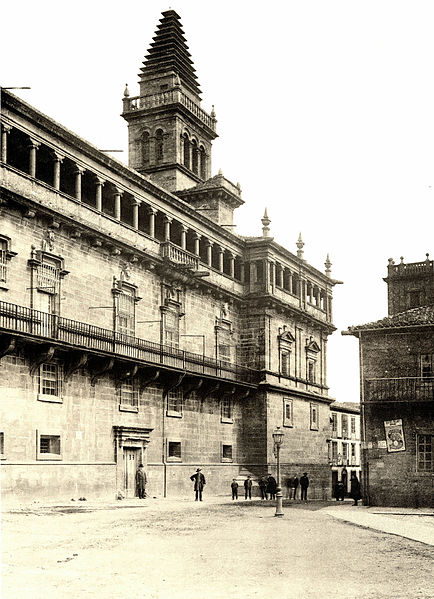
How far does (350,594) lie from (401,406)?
70.4ft

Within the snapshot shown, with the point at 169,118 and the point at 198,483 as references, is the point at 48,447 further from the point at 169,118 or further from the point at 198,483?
the point at 169,118

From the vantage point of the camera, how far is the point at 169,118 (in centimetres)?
4931

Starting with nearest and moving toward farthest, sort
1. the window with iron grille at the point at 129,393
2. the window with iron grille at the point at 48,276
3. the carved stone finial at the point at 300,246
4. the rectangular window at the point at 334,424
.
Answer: the window with iron grille at the point at 48,276
the window with iron grille at the point at 129,393
the carved stone finial at the point at 300,246
the rectangular window at the point at 334,424

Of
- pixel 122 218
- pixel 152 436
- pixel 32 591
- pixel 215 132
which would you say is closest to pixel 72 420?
pixel 152 436

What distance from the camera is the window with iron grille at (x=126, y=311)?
3309 cm

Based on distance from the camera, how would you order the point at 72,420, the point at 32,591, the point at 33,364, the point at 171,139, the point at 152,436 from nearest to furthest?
the point at 32,591 < the point at 33,364 < the point at 72,420 < the point at 152,436 < the point at 171,139

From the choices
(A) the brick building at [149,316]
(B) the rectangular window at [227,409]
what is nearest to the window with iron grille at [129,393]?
(A) the brick building at [149,316]

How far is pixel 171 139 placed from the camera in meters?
49.0

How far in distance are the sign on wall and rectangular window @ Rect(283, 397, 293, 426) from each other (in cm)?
1403

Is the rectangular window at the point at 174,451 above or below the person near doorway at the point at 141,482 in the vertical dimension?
above

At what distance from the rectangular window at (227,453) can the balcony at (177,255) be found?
9383mm

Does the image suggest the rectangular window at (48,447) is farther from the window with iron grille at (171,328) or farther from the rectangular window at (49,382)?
the window with iron grille at (171,328)

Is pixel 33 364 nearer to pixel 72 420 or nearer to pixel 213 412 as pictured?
pixel 72 420

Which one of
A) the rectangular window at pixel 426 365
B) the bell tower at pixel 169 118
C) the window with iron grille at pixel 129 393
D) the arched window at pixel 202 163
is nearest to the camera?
the rectangular window at pixel 426 365
